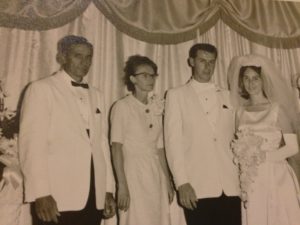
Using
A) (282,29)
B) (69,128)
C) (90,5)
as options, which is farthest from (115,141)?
(282,29)

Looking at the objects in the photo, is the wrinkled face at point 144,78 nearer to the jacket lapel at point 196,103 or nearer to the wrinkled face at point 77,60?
the jacket lapel at point 196,103

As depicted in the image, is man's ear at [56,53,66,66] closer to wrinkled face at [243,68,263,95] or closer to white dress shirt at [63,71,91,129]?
white dress shirt at [63,71,91,129]

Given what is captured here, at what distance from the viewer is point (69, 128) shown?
2.14 m

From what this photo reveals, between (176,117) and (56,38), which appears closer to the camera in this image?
(176,117)

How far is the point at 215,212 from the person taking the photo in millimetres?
2320

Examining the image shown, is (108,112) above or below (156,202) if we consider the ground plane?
above

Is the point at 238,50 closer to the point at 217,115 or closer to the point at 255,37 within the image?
the point at 255,37

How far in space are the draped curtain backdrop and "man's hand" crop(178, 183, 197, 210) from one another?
0.61 m

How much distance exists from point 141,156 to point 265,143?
2.61 ft

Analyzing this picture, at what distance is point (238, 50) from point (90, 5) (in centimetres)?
132

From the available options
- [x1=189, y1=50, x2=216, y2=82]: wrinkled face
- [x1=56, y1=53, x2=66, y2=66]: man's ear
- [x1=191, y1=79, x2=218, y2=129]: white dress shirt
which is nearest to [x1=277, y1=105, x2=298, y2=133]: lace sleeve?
[x1=191, y1=79, x2=218, y2=129]: white dress shirt

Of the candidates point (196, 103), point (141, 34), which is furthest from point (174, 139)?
point (141, 34)

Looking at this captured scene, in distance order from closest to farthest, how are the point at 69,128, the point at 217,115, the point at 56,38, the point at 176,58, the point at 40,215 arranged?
the point at 40,215
the point at 69,128
the point at 217,115
the point at 56,38
the point at 176,58

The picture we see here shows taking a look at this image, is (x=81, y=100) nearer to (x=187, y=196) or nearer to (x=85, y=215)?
(x=85, y=215)
